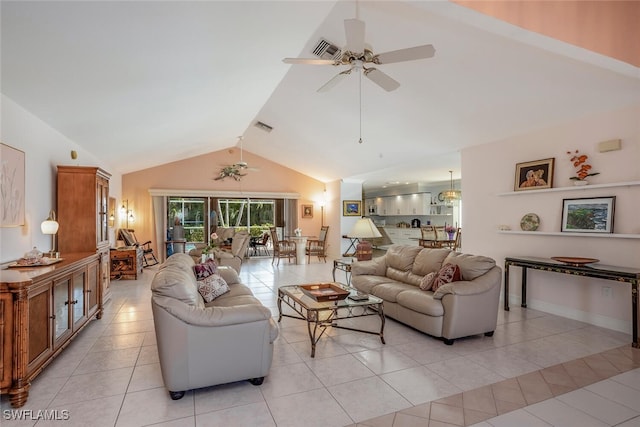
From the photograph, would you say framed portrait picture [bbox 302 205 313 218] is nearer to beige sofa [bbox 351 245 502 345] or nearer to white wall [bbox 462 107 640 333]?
white wall [bbox 462 107 640 333]

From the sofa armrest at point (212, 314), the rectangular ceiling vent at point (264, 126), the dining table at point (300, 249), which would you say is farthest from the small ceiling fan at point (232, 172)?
the sofa armrest at point (212, 314)

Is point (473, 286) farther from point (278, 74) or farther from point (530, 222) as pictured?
point (278, 74)

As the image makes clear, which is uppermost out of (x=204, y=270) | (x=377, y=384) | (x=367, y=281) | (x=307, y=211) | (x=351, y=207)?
(x=351, y=207)

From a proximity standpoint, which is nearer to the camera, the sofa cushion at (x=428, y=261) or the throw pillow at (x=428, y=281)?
the throw pillow at (x=428, y=281)

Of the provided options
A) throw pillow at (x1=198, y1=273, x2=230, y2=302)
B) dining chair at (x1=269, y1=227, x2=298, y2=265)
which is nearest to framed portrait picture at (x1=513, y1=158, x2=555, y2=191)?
throw pillow at (x1=198, y1=273, x2=230, y2=302)

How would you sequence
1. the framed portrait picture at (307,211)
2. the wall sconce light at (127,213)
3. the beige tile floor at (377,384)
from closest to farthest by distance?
1. the beige tile floor at (377,384)
2. the wall sconce light at (127,213)
3. the framed portrait picture at (307,211)

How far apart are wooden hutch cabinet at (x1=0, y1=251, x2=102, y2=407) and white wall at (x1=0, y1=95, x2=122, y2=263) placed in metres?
0.47

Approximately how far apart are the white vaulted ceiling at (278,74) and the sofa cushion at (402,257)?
202 centimetres

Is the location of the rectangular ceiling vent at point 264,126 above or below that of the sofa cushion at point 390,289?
above

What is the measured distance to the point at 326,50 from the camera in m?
4.26

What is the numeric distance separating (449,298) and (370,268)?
1643 millimetres

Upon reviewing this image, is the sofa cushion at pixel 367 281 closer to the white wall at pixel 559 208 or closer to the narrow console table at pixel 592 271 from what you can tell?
the narrow console table at pixel 592 271

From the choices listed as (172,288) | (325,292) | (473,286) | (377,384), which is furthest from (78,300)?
(473,286)

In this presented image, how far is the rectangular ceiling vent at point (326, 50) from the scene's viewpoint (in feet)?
13.5
